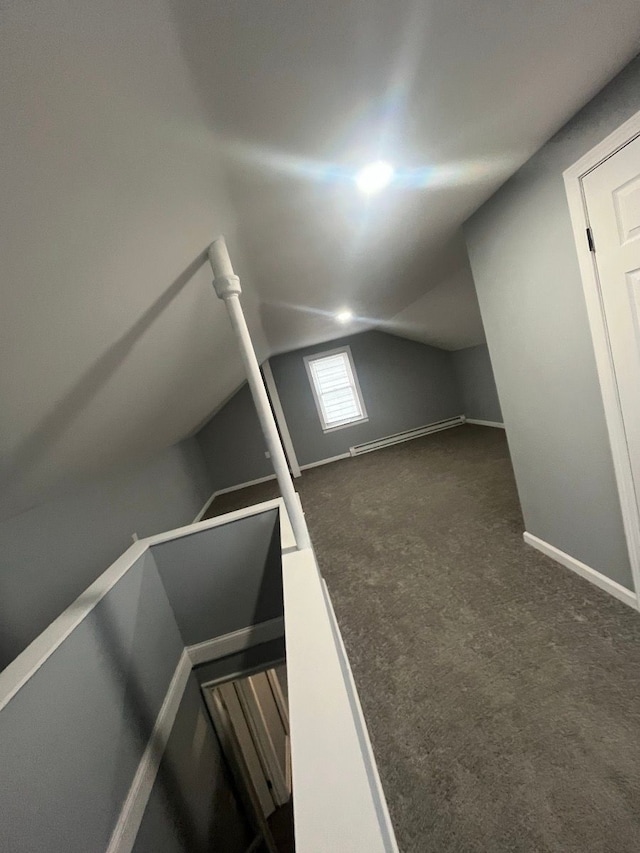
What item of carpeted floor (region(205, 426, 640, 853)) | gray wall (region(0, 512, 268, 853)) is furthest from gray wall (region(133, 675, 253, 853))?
carpeted floor (region(205, 426, 640, 853))

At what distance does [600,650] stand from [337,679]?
1.33m

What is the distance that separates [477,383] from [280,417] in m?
3.26

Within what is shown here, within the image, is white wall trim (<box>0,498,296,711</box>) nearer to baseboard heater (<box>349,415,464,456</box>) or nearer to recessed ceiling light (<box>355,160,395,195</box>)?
recessed ceiling light (<box>355,160,395,195</box>)

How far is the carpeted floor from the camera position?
1140mm

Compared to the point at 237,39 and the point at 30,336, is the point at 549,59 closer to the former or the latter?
the point at 237,39

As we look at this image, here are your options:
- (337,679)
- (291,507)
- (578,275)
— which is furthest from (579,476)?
(337,679)

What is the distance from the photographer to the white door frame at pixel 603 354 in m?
1.46

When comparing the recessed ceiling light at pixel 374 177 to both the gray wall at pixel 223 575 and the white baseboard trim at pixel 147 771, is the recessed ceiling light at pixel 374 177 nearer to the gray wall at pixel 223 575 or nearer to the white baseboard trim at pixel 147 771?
the gray wall at pixel 223 575

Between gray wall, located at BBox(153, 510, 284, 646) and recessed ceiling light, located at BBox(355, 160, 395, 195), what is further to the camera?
gray wall, located at BBox(153, 510, 284, 646)

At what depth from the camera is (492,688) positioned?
1554 mm

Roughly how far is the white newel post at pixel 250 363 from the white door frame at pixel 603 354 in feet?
4.58

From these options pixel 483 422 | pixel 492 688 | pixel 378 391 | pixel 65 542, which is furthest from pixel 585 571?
pixel 378 391

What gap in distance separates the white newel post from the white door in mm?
1417

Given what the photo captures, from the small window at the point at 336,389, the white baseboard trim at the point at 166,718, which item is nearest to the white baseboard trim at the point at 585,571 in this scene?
the white baseboard trim at the point at 166,718
